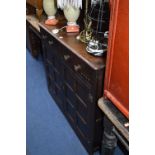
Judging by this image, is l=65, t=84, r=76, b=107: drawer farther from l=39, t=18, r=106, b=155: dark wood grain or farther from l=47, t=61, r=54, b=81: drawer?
l=47, t=61, r=54, b=81: drawer

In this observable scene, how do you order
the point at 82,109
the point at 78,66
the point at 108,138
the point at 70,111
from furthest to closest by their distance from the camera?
1. the point at 70,111
2. the point at 82,109
3. the point at 78,66
4. the point at 108,138

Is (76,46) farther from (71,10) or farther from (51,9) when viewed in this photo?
(51,9)

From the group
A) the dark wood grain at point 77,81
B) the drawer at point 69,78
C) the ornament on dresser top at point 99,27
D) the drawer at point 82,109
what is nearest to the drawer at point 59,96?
the dark wood grain at point 77,81

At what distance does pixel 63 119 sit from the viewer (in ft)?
6.71

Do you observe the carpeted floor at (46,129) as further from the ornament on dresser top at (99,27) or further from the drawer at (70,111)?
the ornament on dresser top at (99,27)

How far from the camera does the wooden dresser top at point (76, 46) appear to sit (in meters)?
1.23

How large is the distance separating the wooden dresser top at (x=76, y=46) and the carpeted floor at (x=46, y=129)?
0.78 metres

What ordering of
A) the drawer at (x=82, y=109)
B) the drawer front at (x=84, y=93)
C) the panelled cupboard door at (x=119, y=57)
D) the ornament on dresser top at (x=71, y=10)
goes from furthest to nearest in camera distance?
the ornament on dresser top at (x=71, y=10) → the drawer at (x=82, y=109) → the drawer front at (x=84, y=93) → the panelled cupboard door at (x=119, y=57)

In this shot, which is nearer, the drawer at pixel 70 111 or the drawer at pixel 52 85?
the drawer at pixel 70 111

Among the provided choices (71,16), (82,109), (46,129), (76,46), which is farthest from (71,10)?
(46,129)

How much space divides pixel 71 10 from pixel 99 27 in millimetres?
370

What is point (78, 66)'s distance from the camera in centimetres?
138

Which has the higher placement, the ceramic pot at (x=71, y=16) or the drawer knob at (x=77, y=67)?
the ceramic pot at (x=71, y=16)

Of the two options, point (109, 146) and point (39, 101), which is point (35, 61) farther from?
point (109, 146)
